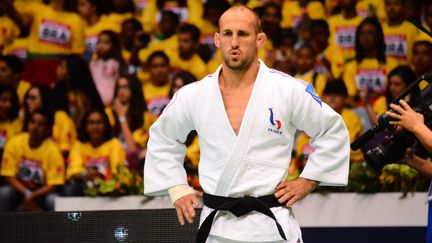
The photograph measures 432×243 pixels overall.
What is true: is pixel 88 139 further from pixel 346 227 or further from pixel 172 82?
pixel 346 227

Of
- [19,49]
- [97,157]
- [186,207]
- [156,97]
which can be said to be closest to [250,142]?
[186,207]

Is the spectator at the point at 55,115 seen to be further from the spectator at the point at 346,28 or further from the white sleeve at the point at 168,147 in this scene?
the white sleeve at the point at 168,147

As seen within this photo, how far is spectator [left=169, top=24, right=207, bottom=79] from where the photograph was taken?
25.1ft

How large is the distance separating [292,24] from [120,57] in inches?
65.5

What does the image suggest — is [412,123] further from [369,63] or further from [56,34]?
[56,34]

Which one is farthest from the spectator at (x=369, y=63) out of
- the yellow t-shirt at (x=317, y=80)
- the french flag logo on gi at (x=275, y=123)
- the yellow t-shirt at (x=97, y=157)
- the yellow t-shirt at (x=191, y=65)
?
the french flag logo on gi at (x=275, y=123)

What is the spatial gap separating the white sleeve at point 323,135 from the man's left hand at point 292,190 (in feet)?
0.13

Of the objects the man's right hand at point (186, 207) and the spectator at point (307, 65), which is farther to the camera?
the spectator at point (307, 65)

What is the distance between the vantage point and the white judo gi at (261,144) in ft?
11.3

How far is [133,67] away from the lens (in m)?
7.87

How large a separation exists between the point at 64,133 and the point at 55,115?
0.21m

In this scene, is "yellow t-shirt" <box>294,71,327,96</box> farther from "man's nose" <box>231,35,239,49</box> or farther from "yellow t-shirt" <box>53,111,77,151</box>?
"man's nose" <box>231,35,239,49</box>

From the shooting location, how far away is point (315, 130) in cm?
354

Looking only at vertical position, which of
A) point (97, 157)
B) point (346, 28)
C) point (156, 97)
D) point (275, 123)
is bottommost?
point (97, 157)
